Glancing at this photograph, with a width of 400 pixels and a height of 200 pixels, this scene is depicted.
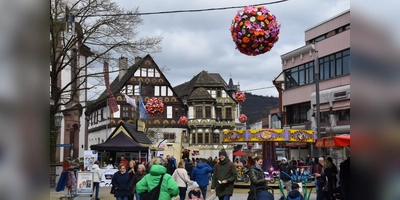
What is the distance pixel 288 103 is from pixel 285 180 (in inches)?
1320

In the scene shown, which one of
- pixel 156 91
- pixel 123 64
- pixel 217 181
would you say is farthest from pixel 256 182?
pixel 156 91

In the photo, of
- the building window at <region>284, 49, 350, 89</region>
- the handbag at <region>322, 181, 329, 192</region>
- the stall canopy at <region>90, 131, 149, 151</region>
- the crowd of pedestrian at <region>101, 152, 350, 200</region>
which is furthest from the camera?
the building window at <region>284, 49, 350, 89</region>

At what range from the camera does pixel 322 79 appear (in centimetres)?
4475

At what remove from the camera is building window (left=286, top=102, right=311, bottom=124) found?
163 feet

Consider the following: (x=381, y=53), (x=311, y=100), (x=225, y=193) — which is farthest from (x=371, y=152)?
(x=311, y=100)

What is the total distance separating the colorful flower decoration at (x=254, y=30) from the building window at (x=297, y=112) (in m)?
39.0

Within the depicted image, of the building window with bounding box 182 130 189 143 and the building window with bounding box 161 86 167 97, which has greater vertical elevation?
the building window with bounding box 161 86 167 97

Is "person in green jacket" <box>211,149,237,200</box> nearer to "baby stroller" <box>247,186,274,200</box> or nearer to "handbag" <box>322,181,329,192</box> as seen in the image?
"baby stroller" <box>247,186,274,200</box>

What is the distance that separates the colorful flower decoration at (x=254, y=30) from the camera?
1015 centimetres

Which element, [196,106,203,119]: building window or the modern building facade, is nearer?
the modern building facade

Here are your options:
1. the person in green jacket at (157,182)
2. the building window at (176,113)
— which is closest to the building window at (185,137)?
the building window at (176,113)

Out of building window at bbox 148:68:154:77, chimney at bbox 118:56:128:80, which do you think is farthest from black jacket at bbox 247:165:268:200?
building window at bbox 148:68:154:77

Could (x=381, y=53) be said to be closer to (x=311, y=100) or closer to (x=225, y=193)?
(x=225, y=193)

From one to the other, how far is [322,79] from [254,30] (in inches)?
1410
